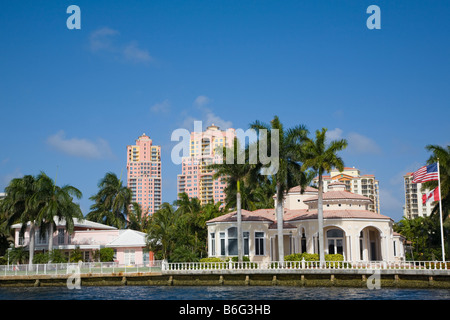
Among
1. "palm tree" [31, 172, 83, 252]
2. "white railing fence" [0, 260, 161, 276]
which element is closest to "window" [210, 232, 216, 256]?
"white railing fence" [0, 260, 161, 276]

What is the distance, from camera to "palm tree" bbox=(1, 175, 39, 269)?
2099 inches

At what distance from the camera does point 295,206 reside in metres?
56.8

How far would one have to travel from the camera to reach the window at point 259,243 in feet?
168

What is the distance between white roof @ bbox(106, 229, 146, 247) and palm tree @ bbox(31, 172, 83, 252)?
4.64 metres

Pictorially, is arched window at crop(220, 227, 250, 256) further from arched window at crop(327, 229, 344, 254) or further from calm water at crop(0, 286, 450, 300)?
calm water at crop(0, 286, 450, 300)

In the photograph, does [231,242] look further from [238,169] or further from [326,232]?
[326,232]

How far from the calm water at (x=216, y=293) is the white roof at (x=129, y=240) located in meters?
13.5

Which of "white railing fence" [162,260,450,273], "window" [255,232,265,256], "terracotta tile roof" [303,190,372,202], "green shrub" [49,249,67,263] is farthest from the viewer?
"green shrub" [49,249,67,263]

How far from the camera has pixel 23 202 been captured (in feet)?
180

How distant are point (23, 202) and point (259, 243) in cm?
2465

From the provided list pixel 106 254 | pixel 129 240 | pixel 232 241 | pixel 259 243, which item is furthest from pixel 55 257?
pixel 259 243

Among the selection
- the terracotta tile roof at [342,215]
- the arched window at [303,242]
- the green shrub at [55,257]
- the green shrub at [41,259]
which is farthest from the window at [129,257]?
the terracotta tile roof at [342,215]

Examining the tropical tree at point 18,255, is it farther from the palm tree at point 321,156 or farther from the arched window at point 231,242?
the palm tree at point 321,156
